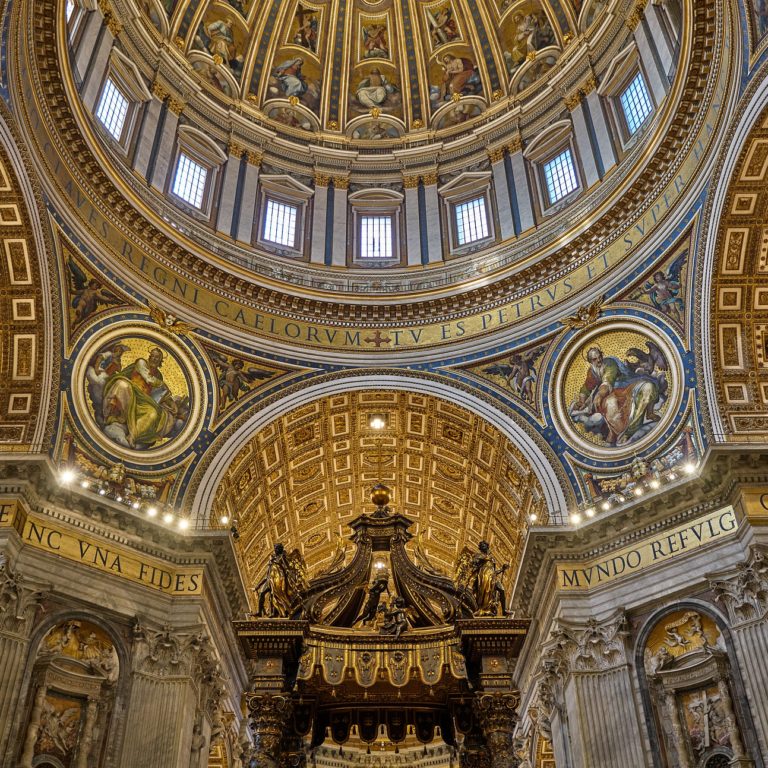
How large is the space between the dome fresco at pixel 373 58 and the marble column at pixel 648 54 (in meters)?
3.51

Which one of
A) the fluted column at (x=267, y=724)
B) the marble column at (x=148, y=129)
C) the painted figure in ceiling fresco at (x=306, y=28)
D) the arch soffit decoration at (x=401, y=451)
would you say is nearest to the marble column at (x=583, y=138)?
the arch soffit decoration at (x=401, y=451)

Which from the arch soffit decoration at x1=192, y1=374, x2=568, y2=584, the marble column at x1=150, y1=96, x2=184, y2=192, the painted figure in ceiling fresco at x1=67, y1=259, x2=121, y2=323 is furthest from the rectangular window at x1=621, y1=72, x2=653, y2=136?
the painted figure in ceiling fresco at x1=67, y1=259, x2=121, y2=323

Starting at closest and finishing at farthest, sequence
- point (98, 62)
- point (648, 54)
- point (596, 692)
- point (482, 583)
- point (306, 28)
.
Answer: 1. point (482, 583)
2. point (596, 692)
3. point (98, 62)
4. point (648, 54)
5. point (306, 28)

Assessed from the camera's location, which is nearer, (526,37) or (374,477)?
(374,477)

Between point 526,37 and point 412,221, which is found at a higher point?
point 526,37

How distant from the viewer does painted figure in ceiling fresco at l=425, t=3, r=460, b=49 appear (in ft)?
91.1

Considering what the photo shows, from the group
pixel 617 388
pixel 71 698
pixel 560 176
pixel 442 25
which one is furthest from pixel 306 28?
pixel 71 698

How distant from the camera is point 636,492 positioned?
18078 mm

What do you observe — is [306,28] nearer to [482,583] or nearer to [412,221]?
[412,221]

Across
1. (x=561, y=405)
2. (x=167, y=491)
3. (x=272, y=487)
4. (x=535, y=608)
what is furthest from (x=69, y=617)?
(x=561, y=405)

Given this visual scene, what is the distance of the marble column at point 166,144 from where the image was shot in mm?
Result: 22016

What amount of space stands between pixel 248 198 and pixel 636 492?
13.0m

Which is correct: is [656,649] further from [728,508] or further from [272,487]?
[272,487]

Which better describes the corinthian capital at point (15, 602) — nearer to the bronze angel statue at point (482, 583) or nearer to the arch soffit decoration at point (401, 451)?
the arch soffit decoration at point (401, 451)
